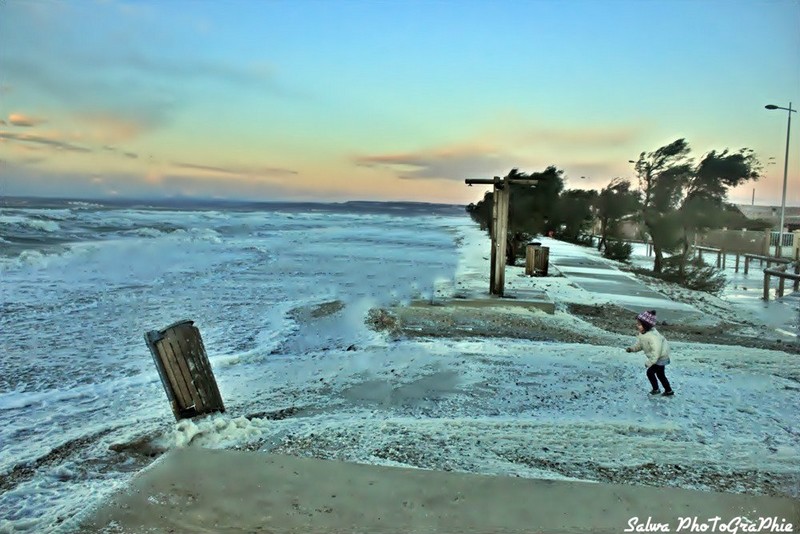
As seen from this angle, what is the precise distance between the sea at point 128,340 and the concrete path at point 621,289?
12.1 feet

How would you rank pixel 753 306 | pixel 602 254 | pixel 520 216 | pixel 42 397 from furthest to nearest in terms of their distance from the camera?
pixel 602 254 → pixel 520 216 → pixel 753 306 → pixel 42 397

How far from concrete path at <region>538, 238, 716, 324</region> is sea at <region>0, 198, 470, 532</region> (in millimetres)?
3699

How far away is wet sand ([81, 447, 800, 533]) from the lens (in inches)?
95.0

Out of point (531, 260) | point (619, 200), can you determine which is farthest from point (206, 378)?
point (531, 260)

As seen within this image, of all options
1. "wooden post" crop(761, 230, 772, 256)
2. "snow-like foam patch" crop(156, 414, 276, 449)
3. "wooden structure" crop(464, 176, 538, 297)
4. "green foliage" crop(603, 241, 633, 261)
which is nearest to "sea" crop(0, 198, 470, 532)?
"snow-like foam patch" crop(156, 414, 276, 449)

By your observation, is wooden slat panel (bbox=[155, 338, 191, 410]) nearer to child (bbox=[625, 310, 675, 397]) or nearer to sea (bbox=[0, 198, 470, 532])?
Answer: sea (bbox=[0, 198, 470, 532])

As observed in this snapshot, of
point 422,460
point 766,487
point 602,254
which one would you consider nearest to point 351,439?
point 422,460

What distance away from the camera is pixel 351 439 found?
12.8ft

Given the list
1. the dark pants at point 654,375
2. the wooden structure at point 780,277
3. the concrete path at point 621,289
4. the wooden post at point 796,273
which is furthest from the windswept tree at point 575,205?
the dark pants at point 654,375

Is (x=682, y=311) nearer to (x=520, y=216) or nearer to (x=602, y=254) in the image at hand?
(x=520, y=216)

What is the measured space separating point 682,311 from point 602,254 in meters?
13.4

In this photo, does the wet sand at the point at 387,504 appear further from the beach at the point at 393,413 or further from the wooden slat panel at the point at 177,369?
the wooden slat panel at the point at 177,369

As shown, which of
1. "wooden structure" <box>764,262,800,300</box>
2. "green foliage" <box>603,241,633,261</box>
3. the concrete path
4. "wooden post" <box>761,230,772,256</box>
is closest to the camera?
the concrete path

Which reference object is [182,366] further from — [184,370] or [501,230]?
[501,230]
